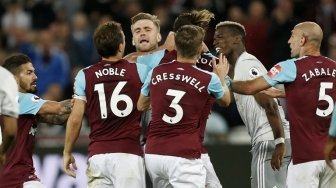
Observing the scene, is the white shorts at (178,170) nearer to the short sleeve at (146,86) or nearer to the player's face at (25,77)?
the short sleeve at (146,86)

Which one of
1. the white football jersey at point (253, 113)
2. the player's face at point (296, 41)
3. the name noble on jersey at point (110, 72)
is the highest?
the player's face at point (296, 41)

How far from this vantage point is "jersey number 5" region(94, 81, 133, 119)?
33.6ft

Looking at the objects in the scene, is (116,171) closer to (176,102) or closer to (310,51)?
(176,102)

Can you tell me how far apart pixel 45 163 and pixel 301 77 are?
5972mm

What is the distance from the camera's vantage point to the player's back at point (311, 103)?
10258mm

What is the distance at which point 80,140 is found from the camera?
15961mm

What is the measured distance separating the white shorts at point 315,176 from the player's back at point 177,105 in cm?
104

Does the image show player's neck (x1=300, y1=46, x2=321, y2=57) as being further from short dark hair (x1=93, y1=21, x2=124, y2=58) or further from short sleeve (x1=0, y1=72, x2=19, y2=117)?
short sleeve (x1=0, y1=72, x2=19, y2=117)

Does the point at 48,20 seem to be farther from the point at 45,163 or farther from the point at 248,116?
the point at 248,116

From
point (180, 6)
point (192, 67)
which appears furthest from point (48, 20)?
point (192, 67)

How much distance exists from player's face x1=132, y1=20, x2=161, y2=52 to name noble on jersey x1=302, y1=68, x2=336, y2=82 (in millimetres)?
1798

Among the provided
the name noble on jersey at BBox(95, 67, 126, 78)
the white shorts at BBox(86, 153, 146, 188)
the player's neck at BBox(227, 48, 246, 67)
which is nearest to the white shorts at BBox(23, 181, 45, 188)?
the white shorts at BBox(86, 153, 146, 188)

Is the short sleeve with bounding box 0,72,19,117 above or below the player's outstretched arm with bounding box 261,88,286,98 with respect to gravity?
above

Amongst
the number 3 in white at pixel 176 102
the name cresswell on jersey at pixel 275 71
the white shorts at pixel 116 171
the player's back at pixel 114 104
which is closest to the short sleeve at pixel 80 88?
the player's back at pixel 114 104
